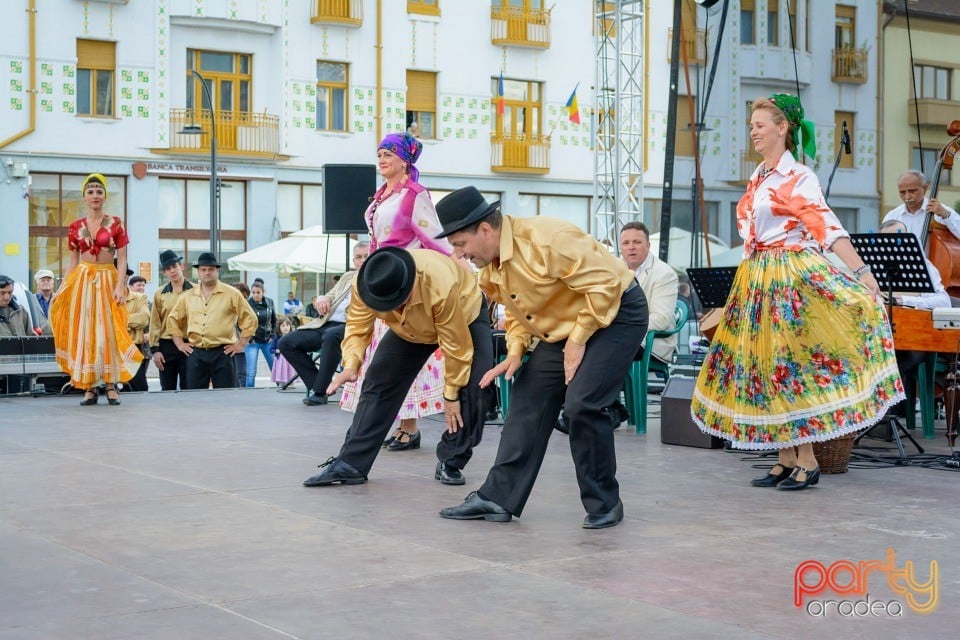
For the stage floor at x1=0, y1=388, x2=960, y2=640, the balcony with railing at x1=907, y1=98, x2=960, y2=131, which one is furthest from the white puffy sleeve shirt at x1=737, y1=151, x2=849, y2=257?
the balcony with railing at x1=907, y1=98, x2=960, y2=131

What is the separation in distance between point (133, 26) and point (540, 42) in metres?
11.0

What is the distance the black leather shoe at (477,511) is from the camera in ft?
21.0

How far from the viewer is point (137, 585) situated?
496cm

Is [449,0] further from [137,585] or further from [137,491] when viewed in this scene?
[137,585]

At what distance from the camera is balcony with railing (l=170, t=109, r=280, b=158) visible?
111 ft

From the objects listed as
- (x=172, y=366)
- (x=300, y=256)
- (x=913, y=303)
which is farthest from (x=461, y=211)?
(x=300, y=256)

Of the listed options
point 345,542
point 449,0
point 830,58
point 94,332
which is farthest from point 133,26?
point 345,542

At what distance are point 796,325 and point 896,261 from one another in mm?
1832

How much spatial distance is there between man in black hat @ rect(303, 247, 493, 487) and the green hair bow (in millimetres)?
1963

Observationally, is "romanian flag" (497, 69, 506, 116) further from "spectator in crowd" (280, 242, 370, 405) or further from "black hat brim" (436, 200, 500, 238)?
"black hat brim" (436, 200, 500, 238)

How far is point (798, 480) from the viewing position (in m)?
7.64

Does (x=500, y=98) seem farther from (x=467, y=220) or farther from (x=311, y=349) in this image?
(x=467, y=220)

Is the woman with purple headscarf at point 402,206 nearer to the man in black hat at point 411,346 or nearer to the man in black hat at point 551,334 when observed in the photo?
the man in black hat at point 411,346

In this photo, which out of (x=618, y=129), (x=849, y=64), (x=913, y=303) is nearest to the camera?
(x=913, y=303)
